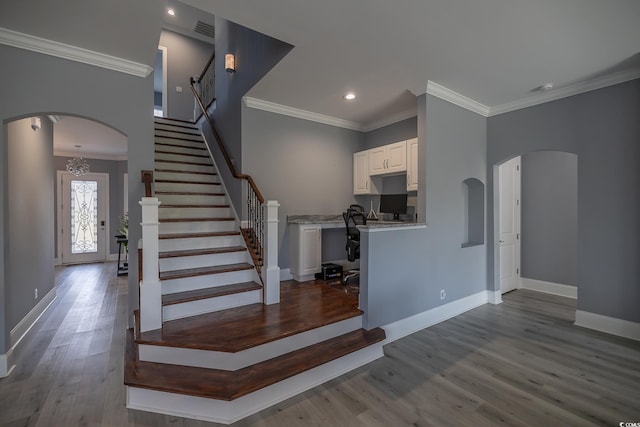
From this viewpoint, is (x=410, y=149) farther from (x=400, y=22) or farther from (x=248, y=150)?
(x=248, y=150)

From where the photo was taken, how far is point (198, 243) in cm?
382

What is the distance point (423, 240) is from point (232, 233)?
8.32ft

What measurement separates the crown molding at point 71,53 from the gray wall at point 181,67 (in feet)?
16.1

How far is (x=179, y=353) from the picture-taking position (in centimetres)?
239

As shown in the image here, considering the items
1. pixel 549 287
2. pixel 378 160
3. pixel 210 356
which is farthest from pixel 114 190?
pixel 549 287

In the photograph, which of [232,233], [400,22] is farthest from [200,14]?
[400,22]

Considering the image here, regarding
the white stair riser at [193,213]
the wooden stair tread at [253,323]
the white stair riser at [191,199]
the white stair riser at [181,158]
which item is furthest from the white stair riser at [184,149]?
the wooden stair tread at [253,323]

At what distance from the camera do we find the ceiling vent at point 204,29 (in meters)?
7.52

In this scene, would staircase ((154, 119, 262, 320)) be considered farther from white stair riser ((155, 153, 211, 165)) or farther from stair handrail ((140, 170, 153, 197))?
stair handrail ((140, 170, 153, 197))

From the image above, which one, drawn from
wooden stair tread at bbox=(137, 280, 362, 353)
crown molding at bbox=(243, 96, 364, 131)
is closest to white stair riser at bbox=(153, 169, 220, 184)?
crown molding at bbox=(243, 96, 364, 131)

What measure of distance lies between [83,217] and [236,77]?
6526 mm

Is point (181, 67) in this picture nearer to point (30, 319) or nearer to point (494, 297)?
point (30, 319)

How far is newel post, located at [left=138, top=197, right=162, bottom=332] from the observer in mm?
2635

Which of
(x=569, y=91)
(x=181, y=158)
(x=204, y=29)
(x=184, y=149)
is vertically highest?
(x=204, y=29)
